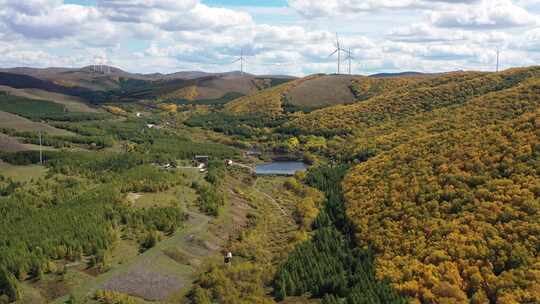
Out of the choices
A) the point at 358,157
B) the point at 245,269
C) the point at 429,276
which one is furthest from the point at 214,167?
the point at 429,276

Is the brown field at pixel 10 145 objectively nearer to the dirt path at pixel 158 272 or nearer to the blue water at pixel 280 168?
the blue water at pixel 280 168

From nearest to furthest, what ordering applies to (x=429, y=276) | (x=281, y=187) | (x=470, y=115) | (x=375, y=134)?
(x=429, y=276), (x=281, y=187), (x=470, y=115), (x=375, y=134)

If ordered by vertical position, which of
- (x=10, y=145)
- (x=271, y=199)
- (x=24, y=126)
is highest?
(x=24, y=126)

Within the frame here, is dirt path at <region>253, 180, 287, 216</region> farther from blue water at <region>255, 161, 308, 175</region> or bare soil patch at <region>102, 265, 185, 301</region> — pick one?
bare soil patch at <region>102, 265, 185, 301</region>

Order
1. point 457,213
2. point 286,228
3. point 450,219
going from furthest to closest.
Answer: point 286,228 → point 457,213 → point 450,219

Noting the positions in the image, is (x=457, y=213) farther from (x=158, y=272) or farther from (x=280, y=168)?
(x=280, y=168)

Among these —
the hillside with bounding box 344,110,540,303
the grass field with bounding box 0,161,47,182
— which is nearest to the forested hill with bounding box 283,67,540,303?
the hillside with bounding box 344,110,540,303

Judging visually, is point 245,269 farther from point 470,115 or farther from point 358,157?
point 470,115

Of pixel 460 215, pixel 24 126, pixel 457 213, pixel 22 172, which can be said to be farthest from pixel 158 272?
pixel 24 126
